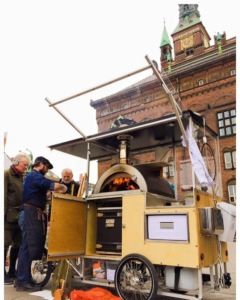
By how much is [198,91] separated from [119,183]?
21.7 m

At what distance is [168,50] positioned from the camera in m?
32.1

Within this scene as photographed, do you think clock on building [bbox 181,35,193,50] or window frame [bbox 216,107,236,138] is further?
clock on building [bbox 181,35,193,50]

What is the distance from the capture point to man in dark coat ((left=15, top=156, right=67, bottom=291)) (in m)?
3.88

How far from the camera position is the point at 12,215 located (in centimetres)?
458

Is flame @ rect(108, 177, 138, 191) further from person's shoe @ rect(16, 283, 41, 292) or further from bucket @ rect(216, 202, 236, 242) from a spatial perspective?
person's shoe @ rect(16, 283, 41, 292)

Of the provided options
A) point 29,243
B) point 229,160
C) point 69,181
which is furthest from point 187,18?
point 29,243

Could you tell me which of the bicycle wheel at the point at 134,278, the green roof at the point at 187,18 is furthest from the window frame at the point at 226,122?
the bicycle wheel at the point at 134,278

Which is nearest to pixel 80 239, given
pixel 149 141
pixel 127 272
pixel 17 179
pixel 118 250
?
pixel 118 250

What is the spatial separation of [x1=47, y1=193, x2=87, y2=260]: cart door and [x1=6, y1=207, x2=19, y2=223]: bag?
116cm

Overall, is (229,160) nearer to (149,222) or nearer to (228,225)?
(228,225)

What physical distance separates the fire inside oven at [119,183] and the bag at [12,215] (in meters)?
1.48

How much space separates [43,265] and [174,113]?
2.95 meters

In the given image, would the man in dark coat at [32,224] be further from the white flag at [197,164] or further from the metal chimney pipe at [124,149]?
the white flag at [197,164]

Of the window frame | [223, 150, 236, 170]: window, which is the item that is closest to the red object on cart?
[223, 150, 236, 170]: window
